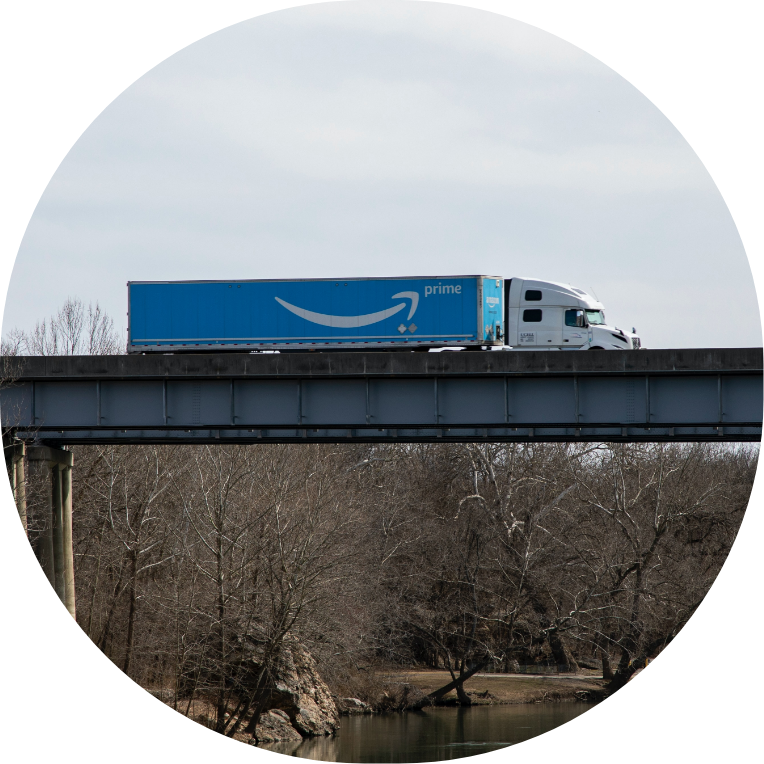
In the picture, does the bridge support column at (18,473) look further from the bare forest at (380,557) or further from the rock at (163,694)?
the rock at (163,694)

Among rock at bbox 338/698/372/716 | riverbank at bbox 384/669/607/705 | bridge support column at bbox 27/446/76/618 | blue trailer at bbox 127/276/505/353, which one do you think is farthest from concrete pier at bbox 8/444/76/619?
riverbank at bbox 384/669/607/705

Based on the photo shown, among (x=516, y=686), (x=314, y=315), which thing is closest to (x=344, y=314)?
(x=314, y=315)

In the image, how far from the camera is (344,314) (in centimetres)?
3272

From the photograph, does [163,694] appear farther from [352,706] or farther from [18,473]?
[18,473]

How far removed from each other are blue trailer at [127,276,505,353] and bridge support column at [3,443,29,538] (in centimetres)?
694

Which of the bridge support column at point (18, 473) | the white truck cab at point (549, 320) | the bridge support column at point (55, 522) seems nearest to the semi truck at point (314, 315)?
the white truck cab at point (549, 320)

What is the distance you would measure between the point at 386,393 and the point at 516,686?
2514cm

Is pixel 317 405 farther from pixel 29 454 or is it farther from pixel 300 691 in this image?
pixel 300 691

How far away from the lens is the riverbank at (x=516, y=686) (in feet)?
151

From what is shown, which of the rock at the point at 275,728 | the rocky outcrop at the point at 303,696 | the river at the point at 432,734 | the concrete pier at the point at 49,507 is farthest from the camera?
the rocky outcrop at the point at 303,696

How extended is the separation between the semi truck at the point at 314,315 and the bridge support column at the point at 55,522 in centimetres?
486

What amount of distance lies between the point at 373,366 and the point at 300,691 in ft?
61.7

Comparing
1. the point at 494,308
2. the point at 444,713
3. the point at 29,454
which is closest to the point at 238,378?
the point at 29,454

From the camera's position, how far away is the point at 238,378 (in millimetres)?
28703
